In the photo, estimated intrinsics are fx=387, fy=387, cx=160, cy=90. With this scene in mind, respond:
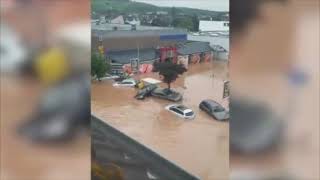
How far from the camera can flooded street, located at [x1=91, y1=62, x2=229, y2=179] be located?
6.29 ft

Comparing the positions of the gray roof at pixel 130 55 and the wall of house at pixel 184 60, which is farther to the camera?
the wall of house at pixel 184 60

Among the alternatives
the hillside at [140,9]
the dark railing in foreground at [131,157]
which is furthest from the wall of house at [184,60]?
the dark railing in foreground at [131,157]

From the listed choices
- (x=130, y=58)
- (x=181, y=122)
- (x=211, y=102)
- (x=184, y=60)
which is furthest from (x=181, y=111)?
(x=130, y=58)

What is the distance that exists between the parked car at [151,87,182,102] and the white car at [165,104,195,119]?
39 mm

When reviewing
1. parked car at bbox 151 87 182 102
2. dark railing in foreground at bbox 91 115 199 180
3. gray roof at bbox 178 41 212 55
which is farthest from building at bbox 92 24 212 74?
dark railing in foreground at bbox 91 115 199 180

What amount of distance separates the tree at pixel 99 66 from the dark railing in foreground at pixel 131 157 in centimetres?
22

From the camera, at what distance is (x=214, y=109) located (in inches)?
75.5

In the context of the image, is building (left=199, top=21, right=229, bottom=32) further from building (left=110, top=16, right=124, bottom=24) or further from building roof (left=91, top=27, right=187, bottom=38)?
building (left=110, top=16, right=124, bottom=24)

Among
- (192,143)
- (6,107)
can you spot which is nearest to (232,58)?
(192,143)

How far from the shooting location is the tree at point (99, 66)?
1.63 metres

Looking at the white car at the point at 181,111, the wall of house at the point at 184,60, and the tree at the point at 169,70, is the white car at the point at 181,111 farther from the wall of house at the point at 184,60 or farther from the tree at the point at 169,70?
the wall of house at the point at 184,60

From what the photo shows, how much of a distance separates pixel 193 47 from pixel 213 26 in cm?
15

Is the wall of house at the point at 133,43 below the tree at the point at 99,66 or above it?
above

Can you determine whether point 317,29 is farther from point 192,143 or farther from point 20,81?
point 20,81
